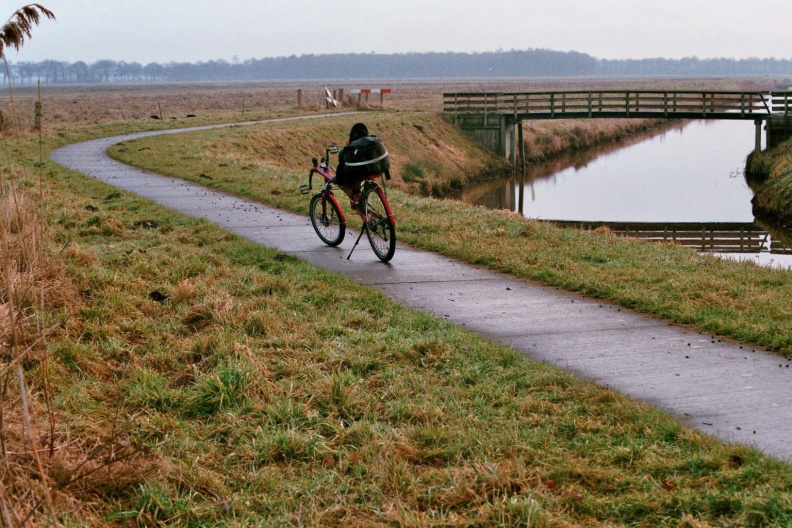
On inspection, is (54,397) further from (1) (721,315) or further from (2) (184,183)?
(2) (184,183)

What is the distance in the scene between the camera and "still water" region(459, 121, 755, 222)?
25672mm

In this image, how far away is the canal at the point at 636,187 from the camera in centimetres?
2553

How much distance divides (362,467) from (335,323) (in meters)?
2.75

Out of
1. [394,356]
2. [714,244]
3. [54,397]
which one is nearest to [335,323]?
[394,356]

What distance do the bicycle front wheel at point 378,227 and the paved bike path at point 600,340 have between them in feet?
0.55

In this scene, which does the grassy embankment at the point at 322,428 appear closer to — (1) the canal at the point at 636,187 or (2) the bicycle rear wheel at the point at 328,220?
(2) the bicycle rear wheel at the point at 328,220

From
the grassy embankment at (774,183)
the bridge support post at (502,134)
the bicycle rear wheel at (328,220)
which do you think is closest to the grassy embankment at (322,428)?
the bicycle rear wheel at (328,220)

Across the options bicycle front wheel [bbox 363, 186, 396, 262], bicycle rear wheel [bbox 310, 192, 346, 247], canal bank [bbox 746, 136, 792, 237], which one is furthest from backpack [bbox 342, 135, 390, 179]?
canal bank [bbox 746, 136, 792, 237]

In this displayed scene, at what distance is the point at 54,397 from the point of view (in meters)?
5.41

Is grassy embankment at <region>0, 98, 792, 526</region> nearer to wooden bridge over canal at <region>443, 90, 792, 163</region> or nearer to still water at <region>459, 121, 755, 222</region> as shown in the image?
still water at <region>459, 121, 755, 222</region>

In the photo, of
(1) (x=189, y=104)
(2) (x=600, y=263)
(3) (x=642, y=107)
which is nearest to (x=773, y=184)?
(3) (x=642, y=107)

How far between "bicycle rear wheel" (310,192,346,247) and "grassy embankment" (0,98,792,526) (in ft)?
9.70

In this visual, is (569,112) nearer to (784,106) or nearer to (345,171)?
(784,106)

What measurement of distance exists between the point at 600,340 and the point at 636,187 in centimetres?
2554
